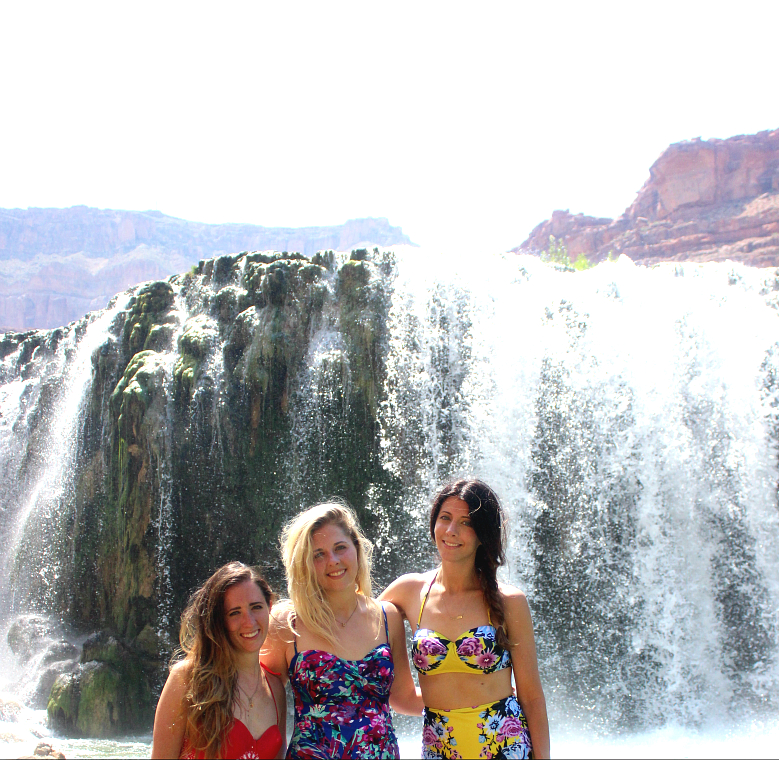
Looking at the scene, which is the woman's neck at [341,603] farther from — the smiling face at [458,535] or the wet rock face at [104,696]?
the wet rock face at [104,696]

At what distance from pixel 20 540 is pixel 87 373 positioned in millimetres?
3491

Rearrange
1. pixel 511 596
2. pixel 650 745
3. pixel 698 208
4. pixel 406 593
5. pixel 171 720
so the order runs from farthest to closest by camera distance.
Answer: pixel 698 208 < pixel 650 745 < pixel 406 593 < pixel 511 596 < pixel 171 720

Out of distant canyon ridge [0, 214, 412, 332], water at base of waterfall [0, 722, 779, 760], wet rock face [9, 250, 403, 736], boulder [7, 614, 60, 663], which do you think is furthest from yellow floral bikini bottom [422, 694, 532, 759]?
distant canyon ridge [0, 214, 412, 332]

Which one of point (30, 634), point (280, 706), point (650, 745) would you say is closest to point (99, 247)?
point (30, 634)

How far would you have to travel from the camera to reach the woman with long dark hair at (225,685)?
2.35 metres

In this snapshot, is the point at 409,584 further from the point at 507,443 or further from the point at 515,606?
the point at 507,443

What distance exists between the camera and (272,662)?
8.68 ft

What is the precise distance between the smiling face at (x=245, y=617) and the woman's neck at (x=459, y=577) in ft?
Answer: 2.50

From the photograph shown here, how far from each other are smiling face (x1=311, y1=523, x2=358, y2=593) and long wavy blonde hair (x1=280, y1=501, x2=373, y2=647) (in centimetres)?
2

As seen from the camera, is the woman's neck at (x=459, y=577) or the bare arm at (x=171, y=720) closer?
the bare arm at (x=171, y=720)

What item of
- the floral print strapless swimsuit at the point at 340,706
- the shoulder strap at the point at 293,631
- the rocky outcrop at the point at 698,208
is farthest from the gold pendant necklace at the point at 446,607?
the rocky outcrop at the point at 698,208

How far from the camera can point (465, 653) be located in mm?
2633

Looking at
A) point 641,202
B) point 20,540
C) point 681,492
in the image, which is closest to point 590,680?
point 681,492

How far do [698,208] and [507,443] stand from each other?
1248 inches
